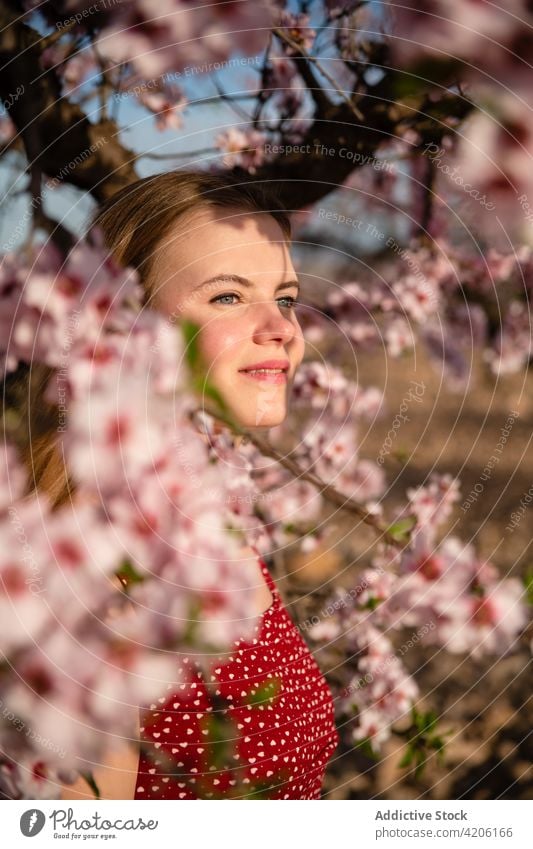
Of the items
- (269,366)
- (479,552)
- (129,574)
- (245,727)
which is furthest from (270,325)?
(479,552)

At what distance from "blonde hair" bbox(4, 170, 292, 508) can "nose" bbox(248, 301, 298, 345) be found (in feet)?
0.31

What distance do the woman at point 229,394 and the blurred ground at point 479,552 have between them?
0.36m

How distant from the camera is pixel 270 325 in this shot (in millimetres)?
739

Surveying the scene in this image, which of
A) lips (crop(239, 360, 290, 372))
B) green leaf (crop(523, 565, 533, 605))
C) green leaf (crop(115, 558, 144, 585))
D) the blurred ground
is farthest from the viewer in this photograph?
the blurred ground

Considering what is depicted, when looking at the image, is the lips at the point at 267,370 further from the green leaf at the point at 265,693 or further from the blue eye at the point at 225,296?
the green leaf at the point at 265,693

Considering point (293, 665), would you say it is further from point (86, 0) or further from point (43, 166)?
point (86, 0)

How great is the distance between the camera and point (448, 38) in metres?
0.68

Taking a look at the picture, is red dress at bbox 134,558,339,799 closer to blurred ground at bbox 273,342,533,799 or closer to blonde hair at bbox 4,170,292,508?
blonde hair at bbox 4,170,292,508

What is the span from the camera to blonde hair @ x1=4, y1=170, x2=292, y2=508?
0.71 metres

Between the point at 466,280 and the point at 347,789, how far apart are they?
78 cm

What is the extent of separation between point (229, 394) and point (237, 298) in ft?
0.32

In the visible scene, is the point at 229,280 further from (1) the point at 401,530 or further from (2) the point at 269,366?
(1) the point at 401,530

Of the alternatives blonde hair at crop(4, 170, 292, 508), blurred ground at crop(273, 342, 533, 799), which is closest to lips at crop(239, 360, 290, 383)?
blonde hair at crop(4, 170, 292, 508)

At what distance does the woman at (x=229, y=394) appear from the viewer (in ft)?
2.23
